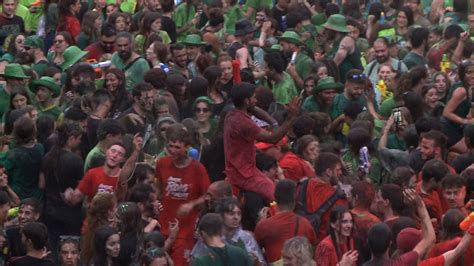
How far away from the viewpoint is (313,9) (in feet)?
82.0

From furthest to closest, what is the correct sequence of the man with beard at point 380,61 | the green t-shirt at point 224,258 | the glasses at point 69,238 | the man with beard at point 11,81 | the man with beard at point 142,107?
1. the man with beard at point 380,61
2. the man with beard at point 11,81
3. the man with beard at point 142,107
4. the glasses at point 69,238
5. the green t-shirt at point 224,258

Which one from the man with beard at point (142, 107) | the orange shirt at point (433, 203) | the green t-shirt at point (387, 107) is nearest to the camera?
the orange shirt at point (433, 203)

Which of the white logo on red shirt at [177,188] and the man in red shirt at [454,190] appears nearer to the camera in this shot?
the man in red shirt at [454,190]

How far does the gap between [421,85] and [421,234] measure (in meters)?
5.24

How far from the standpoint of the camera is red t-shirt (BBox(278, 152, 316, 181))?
1584cm

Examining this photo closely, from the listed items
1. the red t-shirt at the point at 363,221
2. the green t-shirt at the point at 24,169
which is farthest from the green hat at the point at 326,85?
the red t-shirt at the point at 363,221

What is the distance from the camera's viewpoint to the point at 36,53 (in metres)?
21.3

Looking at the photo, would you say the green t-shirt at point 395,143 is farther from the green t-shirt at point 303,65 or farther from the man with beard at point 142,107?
the green t-shirt at point 303,65

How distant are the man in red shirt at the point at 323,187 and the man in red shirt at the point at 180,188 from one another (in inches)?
41.9

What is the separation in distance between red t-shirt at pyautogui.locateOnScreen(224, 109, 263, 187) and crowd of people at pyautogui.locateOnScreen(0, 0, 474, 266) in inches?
0.5

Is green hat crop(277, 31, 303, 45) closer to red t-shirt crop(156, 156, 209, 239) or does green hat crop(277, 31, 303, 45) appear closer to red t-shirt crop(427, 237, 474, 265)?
red t-shirt crop(156, 156, 209, 239)

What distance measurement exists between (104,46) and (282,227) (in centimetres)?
770

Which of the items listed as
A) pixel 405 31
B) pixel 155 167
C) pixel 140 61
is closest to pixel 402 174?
pixel 155 167

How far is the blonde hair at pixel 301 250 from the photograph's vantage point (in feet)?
42.4
